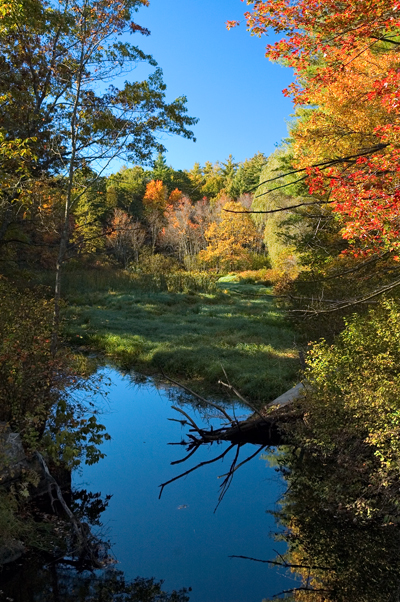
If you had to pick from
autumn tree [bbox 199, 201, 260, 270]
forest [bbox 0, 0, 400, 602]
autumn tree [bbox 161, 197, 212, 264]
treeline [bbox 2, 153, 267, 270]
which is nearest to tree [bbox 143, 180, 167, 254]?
treeline [bbox 2, 153, 267, 270]

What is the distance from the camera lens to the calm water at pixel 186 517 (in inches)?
200

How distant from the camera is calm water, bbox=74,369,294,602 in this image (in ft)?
16.7

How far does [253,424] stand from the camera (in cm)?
802

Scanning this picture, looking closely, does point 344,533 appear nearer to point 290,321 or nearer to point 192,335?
point 192,335

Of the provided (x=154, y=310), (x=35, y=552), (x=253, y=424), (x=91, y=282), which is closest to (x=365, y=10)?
(x=253, y=424)

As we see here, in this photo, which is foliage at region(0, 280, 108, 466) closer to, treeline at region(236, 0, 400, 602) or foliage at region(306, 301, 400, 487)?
treeline at region(236, 0, 400, 602)

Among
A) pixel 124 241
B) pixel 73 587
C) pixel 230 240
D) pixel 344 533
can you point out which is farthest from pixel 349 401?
pixel 124 241

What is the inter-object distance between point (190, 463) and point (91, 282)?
761 inches

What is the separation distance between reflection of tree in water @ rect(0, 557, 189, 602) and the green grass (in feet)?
11.8

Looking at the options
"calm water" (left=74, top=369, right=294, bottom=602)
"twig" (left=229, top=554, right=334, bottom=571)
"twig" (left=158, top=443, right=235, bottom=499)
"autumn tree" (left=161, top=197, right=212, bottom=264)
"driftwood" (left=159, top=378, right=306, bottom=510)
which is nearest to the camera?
"calm water" (left=74, top=369, right=294, bottom=602)

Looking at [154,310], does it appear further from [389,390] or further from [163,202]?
[163,202]

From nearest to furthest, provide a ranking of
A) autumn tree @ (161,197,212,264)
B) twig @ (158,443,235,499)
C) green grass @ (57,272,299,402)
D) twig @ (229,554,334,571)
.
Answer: twig @ (229,554,334,571)
twig @ (158,443,235,499)
green grass @ (57,272,299,402)
autumn tree @ (161,197,212,264)

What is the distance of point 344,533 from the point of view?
5.80 metres

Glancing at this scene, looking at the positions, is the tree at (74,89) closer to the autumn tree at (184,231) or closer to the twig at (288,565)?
the twig at (288,565)
